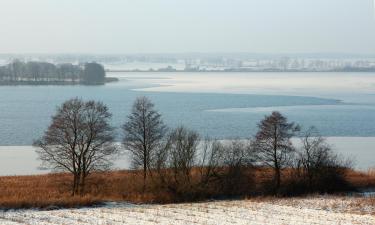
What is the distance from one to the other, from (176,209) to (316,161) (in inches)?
448

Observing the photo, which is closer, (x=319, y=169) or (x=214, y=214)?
(x=214, y=214)

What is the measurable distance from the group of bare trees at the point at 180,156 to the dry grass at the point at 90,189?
0.47 meters

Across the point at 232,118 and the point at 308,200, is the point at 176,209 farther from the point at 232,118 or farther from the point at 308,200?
the point at 232,118

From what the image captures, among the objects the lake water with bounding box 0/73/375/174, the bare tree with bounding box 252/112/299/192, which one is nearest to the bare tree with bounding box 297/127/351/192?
the bare tree with bounding box 252/112/299/192

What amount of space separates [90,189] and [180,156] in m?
3.99

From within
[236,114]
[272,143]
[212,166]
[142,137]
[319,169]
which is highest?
[142,137]

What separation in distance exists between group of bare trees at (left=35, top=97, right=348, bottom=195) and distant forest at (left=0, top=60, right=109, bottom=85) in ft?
282

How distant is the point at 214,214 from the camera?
17.2 meters

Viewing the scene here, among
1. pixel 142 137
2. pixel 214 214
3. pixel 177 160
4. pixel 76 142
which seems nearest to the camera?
pixel 214 214

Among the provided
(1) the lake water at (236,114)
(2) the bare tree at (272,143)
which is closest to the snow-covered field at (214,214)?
(2) the bare tree at (272,143)

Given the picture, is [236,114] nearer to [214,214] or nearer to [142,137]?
[142,137]

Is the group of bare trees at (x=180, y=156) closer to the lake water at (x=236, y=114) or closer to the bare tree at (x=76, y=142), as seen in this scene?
the bare tree at (x=76, y=142)

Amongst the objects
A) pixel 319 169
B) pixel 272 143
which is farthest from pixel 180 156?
pixel 319 169

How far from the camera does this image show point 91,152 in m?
26.0
